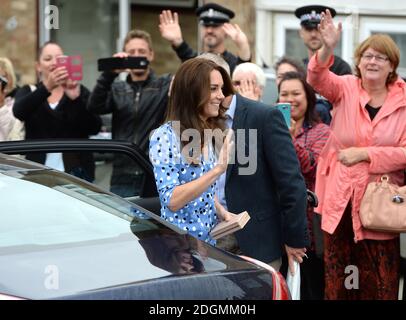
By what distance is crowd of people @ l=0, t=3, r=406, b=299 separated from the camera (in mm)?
4434

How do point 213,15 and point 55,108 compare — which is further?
point 213,15

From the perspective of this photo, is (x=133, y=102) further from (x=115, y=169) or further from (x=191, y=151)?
(x=191, y=151)

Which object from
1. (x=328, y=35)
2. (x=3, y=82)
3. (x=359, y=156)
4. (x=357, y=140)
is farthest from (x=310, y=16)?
(x=3, y=82)

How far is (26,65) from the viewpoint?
11422 millimetres

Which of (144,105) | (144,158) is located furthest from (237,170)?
(144,105)

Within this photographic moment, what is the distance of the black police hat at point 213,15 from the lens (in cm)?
715

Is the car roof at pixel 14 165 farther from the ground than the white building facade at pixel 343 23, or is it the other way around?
the white building facade at pixel 343 23

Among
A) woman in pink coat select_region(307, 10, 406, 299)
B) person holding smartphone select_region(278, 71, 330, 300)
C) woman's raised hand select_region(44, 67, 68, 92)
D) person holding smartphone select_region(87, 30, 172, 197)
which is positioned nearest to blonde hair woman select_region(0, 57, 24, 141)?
woman's raised hand select_region(44, 67, 68, 92)

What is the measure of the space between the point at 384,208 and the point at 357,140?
0.44m

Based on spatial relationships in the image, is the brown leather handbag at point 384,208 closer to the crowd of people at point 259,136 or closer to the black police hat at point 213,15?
the crowd of people at point 259,136

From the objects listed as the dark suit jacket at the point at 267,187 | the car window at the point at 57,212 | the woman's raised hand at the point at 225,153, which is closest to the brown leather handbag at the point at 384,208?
the dark suit jacket at the point at 267,187

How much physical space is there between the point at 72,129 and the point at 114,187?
3.88 ft

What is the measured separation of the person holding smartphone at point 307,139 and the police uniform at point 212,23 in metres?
0.84

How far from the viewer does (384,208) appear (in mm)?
5316
